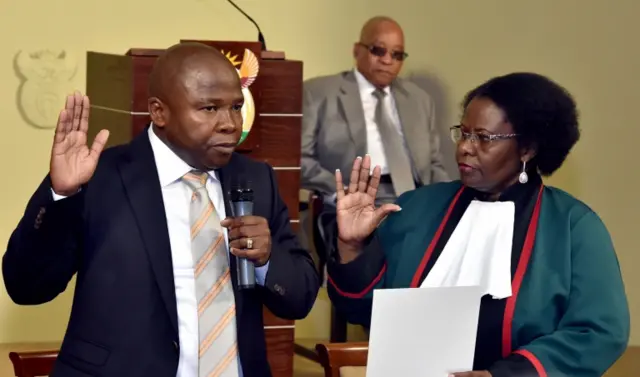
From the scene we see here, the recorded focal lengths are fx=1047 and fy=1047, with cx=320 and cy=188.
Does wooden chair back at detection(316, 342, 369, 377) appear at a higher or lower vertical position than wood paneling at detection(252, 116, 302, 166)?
lower

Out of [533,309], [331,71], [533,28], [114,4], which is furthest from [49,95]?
[533,309]

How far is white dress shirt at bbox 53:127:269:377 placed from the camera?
2799 millimetres

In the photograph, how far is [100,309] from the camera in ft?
8.96

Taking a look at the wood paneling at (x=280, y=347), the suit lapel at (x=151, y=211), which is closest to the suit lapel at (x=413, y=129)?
the wood paneling at (x=280, y=347)

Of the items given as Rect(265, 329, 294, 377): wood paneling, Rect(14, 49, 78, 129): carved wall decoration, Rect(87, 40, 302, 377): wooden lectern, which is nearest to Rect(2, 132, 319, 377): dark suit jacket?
Rect(87, 40, 302, 377): wooden lectern

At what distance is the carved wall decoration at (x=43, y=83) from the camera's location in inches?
249

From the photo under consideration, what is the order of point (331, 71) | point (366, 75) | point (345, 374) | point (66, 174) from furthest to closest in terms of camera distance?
point (331, 71) → point (366, 75) → point (345, 374) → point (66, 174)

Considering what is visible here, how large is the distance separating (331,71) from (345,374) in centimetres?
387

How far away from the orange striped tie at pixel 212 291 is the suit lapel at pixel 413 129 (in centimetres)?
332

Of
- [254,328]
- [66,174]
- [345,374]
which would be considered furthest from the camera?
[345,374]

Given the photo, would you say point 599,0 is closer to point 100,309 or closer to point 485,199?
point 485,199

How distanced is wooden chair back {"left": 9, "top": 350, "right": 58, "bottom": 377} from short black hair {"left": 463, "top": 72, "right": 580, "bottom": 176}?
4.81ft

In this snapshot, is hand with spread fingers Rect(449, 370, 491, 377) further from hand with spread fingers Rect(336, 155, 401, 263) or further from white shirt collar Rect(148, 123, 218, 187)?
white shirt collar Rect(148, 123, 218, 187)

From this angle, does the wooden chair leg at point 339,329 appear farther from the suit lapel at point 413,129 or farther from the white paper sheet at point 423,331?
the white paper sheet at point 423,331
